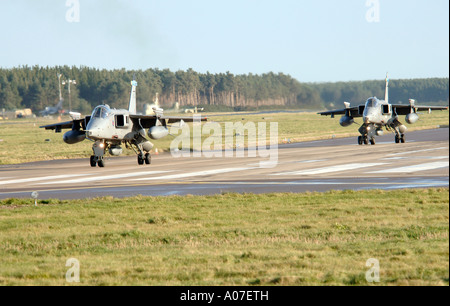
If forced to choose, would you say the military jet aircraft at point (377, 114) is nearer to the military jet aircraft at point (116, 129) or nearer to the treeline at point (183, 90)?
the treeline at point (183, 90)

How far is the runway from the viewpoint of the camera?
30.8 meters

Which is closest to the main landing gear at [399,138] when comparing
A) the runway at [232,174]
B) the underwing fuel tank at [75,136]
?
the runway at [232,174]

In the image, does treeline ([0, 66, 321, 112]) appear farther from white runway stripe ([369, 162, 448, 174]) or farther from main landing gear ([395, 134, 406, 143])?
main landing gear ([395, 134, 406, 143])

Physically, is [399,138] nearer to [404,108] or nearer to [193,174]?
[404,108]

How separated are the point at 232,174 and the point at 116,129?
859 cm

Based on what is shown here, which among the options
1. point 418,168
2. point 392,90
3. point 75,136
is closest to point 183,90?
point 75,136

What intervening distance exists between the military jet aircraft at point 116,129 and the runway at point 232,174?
137 centimetres

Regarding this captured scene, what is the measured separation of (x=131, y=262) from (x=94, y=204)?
11.4 m

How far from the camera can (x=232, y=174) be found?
37969 millimetres

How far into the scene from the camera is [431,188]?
2878cm

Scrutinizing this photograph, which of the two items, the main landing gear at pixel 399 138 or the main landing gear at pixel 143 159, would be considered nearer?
the main landing gear at pixel 143 159

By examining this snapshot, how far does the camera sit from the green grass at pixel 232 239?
12781mm

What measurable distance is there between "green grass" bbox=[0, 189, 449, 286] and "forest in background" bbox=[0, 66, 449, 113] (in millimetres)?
21875

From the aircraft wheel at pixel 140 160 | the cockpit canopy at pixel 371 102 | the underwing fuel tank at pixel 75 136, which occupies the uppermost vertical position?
the cockpit canopy at pixel 371 102
